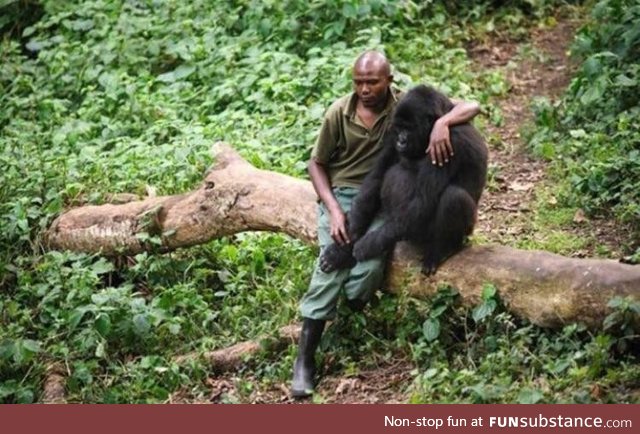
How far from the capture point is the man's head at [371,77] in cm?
628

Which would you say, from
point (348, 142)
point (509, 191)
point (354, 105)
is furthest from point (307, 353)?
point (509, 191)

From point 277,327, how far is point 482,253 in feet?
4.82

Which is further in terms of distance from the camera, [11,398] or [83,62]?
[83,62]

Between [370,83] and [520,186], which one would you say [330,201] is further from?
[520,186]

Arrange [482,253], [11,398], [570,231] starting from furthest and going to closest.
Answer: [570,231]
[11,398]
[482,253]

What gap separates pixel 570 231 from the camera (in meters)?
7.62

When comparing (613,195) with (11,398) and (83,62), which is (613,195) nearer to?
(11,398)

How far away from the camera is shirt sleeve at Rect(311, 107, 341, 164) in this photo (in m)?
6.55

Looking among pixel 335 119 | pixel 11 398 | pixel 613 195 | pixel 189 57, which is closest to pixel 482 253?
pixel 335 119

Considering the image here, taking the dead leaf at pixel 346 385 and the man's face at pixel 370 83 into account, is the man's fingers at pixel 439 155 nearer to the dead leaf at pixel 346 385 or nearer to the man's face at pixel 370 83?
the man's face at pixel 370 83

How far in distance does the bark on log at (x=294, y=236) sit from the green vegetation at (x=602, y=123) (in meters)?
1.42

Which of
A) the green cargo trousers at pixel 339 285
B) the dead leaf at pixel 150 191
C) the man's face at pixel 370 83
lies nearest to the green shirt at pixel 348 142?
the man's face at pixel 370 83

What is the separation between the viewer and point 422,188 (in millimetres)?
6238

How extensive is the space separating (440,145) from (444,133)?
7 cm
